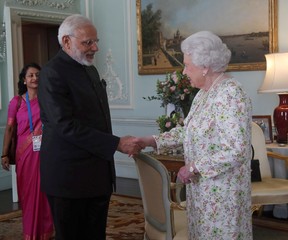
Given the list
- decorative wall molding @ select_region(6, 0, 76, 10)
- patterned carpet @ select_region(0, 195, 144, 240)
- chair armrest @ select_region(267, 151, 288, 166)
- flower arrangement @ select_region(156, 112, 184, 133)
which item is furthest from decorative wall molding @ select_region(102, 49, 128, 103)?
chair armrest @ select_region(267, 151, 288, 166)

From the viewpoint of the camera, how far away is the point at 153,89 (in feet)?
19.2

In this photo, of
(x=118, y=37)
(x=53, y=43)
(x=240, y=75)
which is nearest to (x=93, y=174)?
(x=240, y=75)

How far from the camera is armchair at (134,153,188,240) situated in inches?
85.8

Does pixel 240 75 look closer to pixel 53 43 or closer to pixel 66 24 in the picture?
pixel 66 24

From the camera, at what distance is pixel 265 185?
11.6ft

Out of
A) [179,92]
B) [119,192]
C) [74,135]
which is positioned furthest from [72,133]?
[119,192]

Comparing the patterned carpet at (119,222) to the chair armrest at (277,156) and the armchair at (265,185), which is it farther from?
the chair armrest at (277,156)

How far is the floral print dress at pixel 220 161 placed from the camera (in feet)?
6.13

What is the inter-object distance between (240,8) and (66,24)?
10.2ft

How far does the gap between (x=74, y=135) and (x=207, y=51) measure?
2.33 ft

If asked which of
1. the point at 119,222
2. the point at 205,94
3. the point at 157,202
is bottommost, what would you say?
the point at 119,222

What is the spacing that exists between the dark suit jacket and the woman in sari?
1189 mm

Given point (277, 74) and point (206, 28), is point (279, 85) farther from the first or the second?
point (206, 28)

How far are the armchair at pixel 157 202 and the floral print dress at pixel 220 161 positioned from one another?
0.14 metres
